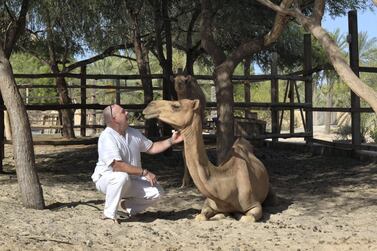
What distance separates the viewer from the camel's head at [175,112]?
5621 mm

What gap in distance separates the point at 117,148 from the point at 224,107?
2.36 m

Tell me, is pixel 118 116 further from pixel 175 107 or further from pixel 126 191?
pixel 126 191

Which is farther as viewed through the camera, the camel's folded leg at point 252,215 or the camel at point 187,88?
the camel at point 187,88

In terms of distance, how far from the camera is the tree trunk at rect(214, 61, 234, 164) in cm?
778

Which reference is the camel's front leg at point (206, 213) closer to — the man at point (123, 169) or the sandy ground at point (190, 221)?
the sandy ground at point (190, 221)

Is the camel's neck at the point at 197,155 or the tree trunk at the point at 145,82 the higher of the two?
the tree trunk at the point at 145,82

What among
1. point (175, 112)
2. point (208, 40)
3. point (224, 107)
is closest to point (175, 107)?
point (175, 112)

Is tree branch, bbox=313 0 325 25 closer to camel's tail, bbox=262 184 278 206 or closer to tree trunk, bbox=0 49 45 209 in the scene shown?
camel's tail, bbox=262 184 278 206

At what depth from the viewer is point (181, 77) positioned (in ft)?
25.6

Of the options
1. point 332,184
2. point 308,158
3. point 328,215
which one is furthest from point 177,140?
point 308,158

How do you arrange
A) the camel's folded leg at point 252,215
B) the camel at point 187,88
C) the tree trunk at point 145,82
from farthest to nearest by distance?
the tree trunk at point 145,82, the camel at point 187,88, the camel's folded leg at point 252,215

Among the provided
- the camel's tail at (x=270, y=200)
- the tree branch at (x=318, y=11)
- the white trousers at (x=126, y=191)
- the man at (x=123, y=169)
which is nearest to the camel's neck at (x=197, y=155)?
the man at (x=123, y=169)

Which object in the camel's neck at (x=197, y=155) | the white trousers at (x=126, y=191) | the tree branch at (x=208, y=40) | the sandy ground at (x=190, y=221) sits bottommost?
the sandy ground at (x=190, y=221)

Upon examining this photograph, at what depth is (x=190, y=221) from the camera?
241 inches
